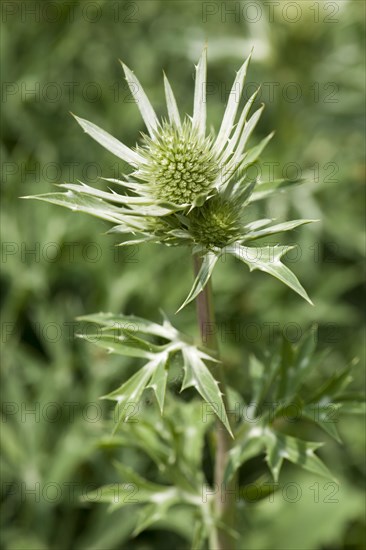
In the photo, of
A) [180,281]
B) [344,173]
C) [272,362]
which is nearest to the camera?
[272,362]

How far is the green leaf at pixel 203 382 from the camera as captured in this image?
1154mm

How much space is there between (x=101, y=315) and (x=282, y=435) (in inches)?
17.8

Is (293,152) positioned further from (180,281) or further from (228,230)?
(228,230)

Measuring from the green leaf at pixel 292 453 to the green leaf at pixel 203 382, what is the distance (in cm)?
27

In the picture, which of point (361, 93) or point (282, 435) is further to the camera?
point (361, 93)

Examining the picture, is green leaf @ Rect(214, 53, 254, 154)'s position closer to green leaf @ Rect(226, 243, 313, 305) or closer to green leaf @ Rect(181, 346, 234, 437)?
green leaf @ Rect(226, 243, 313, 305)

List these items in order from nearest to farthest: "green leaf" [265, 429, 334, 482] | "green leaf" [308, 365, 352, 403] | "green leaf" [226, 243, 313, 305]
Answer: "green leaf" [226, 243, 313, 305], "green leaf" [265, 429, 334, 482], "green leaf" [308, 365, 352, 403]

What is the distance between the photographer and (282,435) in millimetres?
1438

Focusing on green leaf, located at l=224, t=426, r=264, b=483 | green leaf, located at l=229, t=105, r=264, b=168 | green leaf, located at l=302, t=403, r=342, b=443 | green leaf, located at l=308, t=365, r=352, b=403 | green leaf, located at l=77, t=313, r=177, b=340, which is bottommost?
green leaf, located at l=224, t=426, r=264, b=483

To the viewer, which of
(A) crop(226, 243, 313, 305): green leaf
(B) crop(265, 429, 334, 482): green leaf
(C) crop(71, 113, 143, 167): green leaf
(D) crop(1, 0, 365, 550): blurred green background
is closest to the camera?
(A) crop(226, 243, 313, 305): green leaf

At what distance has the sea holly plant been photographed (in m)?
1.16

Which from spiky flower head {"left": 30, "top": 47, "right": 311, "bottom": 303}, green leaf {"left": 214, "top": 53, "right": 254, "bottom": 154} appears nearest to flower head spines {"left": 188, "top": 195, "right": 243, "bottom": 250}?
spiky flower head {"left": 30, "top": 47, "right": 311, "bottom": 303}

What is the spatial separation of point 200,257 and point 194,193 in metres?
0.11

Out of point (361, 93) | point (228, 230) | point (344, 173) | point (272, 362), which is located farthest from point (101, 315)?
point (361, 93)
